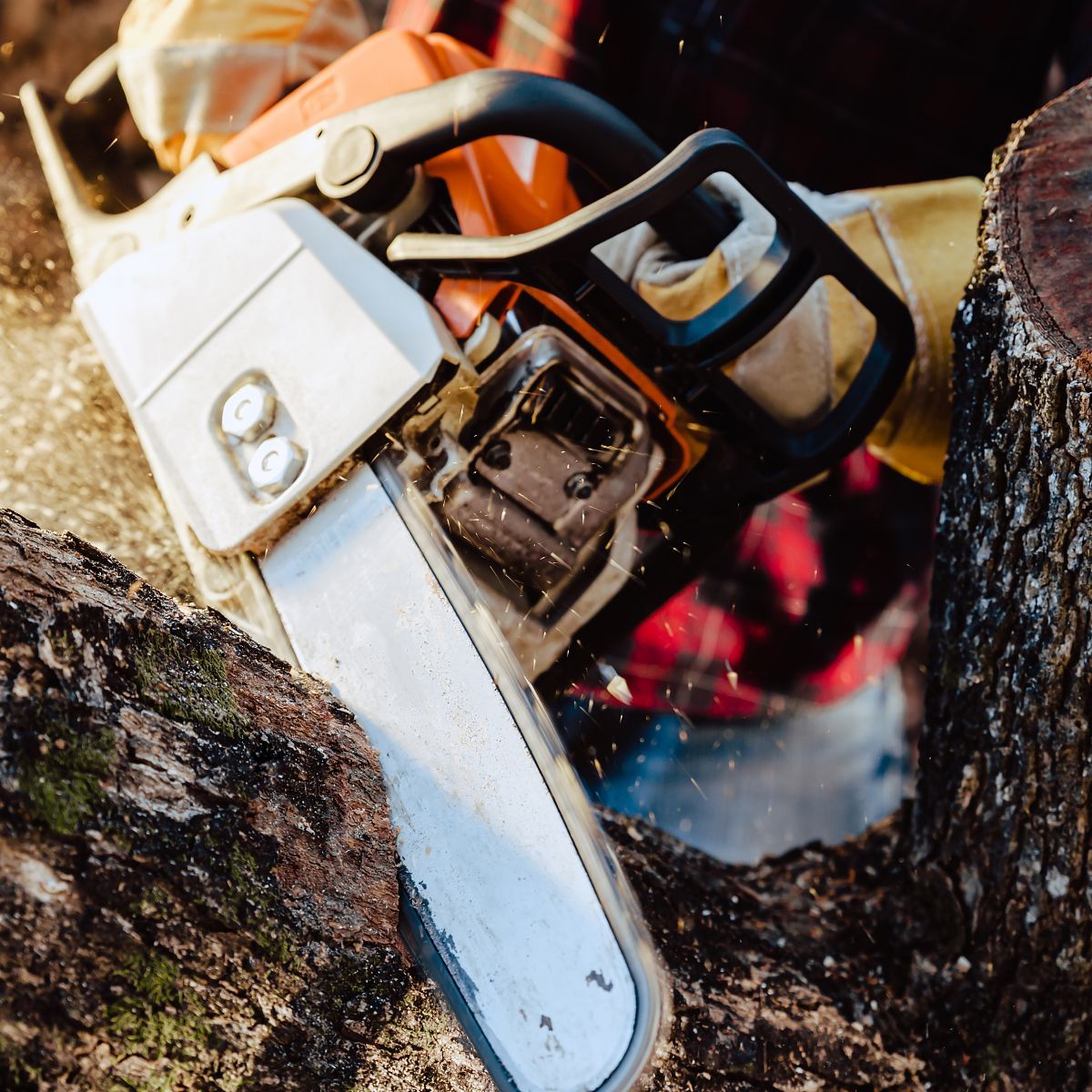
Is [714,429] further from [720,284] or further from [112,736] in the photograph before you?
[112,736]

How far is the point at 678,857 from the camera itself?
1226mm

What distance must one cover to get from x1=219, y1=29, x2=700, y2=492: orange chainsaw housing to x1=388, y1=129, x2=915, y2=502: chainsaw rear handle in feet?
0.13

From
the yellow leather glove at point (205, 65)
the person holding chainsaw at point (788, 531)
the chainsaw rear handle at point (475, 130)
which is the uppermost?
the yellow leather glove at point (205, 65)

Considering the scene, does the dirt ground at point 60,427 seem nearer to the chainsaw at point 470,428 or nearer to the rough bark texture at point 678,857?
the chainsaw at point 470,428

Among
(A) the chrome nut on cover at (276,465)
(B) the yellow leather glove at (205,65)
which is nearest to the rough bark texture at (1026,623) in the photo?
(A) the chrome nut on cover at (276,465)

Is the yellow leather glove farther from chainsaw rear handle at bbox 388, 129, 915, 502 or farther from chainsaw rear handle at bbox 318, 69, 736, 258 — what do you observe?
chainsaw rear handle at bbox 388, 129, 915, 502

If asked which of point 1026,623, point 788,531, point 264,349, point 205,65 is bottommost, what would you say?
point 788,531

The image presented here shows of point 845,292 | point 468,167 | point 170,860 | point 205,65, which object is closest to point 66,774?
point 170,860

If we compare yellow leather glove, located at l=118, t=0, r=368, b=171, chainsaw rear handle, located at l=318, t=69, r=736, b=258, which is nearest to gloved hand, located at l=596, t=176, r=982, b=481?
chainsaw rear handle, located at l=318, t=69, r=736, b=258

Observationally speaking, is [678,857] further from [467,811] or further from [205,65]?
[205,65]

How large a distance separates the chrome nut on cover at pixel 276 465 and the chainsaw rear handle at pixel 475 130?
1.10ft

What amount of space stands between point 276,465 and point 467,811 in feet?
1.49

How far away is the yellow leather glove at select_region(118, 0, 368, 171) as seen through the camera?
5.07 ft

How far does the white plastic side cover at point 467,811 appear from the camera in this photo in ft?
2.95
